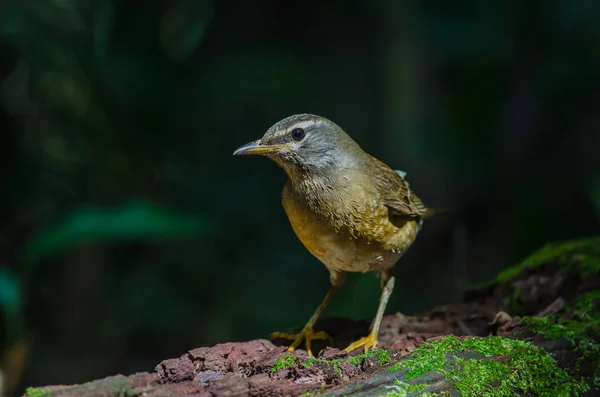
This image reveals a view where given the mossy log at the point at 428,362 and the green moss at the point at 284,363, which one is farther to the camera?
the green moss at the point at 284,363

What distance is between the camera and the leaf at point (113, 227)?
5.98 meters

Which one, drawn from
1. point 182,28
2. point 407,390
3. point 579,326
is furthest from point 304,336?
point 182,28

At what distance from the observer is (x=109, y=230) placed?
6.09 metres

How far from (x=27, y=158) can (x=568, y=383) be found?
591cm

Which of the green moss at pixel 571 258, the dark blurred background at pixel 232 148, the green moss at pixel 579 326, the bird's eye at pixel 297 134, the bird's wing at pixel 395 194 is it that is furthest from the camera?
the dark blurred background at pixel 232 148

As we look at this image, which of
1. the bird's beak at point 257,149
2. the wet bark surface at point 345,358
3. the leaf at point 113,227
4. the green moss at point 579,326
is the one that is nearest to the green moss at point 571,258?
the wet bark surface at point 345,358

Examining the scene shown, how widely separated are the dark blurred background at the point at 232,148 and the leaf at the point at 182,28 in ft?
0.09

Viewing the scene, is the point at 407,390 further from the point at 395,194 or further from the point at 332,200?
the point at 395,194

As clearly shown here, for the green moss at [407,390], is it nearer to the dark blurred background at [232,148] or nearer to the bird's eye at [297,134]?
the bird's eye at [297,134]

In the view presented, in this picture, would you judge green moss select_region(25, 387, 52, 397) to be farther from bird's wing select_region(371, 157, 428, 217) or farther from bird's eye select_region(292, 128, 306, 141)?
bird's wing select_region(371, 157, 428, 217)

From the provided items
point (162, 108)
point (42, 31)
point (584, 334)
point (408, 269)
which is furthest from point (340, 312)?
point (42, 31)

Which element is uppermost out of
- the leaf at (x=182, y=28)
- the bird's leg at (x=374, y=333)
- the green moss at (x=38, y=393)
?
the leaf at (x=182, y=28)

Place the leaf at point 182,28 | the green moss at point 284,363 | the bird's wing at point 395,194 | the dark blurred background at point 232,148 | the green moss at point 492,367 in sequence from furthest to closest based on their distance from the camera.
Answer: the leaf at point 182,28
the dark blurred background at point 232,148
the bird's wing at point 395,194
the green moss at point 284,363
the green moss at point 492,367

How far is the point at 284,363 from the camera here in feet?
11.5
